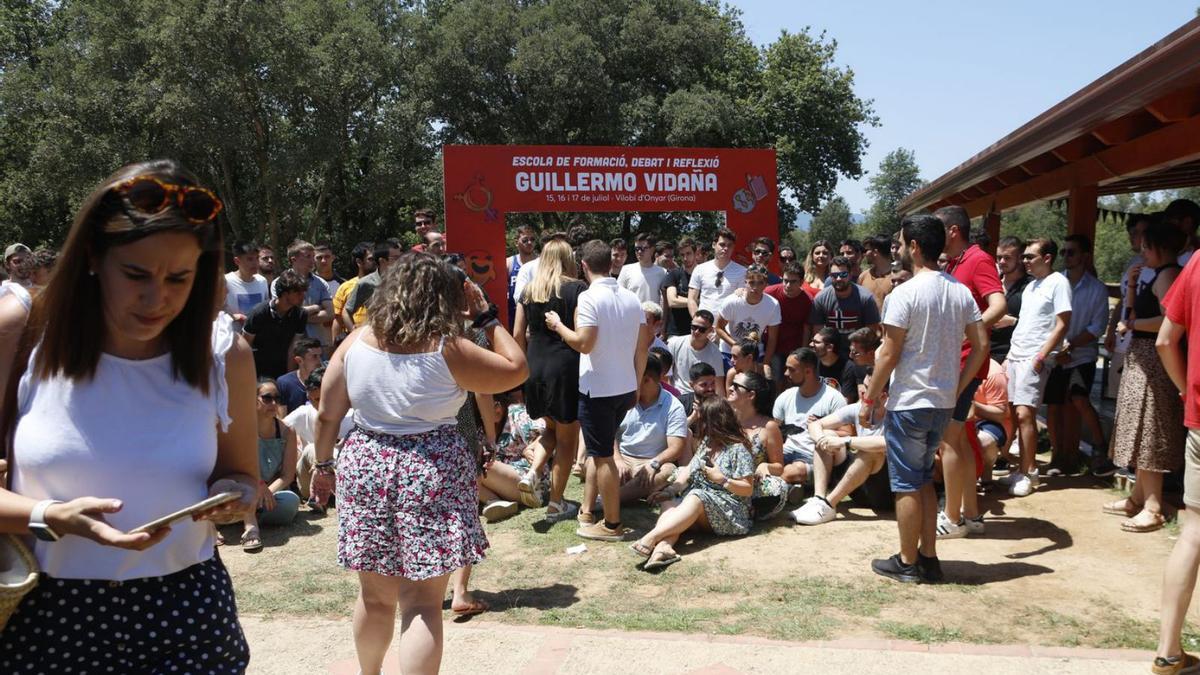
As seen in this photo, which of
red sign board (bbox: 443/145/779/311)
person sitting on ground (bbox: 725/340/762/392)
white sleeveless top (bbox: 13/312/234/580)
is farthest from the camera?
red sign board (bbox: 443/145/779/311)

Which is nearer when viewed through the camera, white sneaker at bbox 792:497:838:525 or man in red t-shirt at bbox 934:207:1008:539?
man in red t-shirt at bbox 934:207:1008:539

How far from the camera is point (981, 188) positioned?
501 inches

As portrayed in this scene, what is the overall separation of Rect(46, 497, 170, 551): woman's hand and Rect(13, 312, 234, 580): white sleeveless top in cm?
10

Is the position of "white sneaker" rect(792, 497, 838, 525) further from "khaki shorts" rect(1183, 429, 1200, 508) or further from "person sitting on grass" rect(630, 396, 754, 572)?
"khaki shorts" rect(1183, 429, 1200, 508)

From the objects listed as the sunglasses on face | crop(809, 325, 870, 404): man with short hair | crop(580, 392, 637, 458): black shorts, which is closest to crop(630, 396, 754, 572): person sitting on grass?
crop(580, 392, 637, 458): black shorts

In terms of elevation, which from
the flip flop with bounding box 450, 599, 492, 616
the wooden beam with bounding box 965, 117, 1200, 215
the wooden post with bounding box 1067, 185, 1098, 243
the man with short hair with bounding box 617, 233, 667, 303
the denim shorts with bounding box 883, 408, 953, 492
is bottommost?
the flip flop with bounding box 450, 599, 492, 616

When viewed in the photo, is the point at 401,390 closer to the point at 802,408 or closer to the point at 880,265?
the point at 802,408

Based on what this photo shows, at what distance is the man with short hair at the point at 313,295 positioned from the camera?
811 cm

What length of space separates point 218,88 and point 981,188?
21.0 metres

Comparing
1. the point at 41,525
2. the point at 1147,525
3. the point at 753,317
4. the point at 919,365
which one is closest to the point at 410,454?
the point at 41,525

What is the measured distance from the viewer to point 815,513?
19.5 ft

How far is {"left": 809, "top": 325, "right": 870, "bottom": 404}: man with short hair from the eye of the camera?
6.95 metres

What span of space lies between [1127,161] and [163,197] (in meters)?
8.09

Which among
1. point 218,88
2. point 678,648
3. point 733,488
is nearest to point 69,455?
point 678,648
